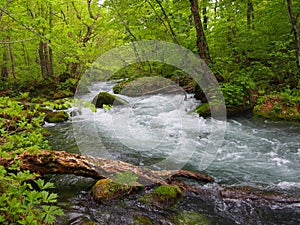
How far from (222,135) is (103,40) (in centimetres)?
1227

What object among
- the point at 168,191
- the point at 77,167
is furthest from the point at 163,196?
the point at 77,167

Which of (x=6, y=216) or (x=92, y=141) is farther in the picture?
(x=92, y=141)

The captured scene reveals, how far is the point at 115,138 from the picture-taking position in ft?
23.9

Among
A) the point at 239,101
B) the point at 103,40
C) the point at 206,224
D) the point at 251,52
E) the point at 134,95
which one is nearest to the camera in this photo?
the point at 206,224

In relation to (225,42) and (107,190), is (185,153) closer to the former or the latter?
(107,190)

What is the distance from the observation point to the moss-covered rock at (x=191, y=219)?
126 inches

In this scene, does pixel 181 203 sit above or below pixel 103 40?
below

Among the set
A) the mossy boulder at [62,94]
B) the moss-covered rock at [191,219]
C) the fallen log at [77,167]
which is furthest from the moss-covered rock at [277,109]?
the mossy boulder at [62,94]

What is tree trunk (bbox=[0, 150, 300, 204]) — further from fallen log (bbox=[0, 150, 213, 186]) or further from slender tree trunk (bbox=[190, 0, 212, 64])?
slender tree trunk (bbox=[190, 0, 212, 64])

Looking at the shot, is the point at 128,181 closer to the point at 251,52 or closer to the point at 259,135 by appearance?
the point at 259,135

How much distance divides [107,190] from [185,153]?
2631 millimetres

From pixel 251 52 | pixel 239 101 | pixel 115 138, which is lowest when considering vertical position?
pixel 115 138

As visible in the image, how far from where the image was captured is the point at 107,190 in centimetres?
380

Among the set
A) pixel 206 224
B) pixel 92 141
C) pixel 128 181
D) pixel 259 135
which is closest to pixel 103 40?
pixel 92 141
